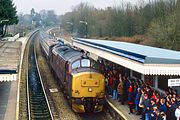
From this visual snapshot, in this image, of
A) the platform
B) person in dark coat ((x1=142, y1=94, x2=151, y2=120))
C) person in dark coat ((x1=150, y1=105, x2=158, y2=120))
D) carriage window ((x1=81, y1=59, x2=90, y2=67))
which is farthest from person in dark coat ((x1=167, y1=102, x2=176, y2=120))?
carriage window ((x1=81, y1=59, x2=90, y2=67))

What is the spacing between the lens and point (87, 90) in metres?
17.2

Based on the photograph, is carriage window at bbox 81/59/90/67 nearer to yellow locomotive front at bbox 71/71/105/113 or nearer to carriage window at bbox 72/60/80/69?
carriage window at bbox 72/60/80/69

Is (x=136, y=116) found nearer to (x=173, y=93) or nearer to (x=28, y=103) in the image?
(x=173, y=93)

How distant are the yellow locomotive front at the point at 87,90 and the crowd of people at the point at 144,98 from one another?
3.79ft

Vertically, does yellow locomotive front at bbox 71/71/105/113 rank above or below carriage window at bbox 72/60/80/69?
below

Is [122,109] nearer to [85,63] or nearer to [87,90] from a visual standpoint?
[87,90]

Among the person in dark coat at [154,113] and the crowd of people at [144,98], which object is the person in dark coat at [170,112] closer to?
the crowd of people at [144,98]

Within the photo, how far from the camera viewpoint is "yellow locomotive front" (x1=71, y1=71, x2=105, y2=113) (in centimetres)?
1714

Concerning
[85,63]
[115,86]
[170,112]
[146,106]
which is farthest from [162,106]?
[85,63]

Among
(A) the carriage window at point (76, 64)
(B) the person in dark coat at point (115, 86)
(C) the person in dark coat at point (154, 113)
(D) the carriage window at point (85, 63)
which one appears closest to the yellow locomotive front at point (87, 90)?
(D) the carriage window at point (85, 63)

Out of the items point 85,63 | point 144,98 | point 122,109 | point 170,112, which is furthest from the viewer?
point 85,63

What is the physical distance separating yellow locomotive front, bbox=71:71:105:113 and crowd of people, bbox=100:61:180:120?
1154 mm

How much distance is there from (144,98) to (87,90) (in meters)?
3.90

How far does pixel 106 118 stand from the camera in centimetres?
1753
